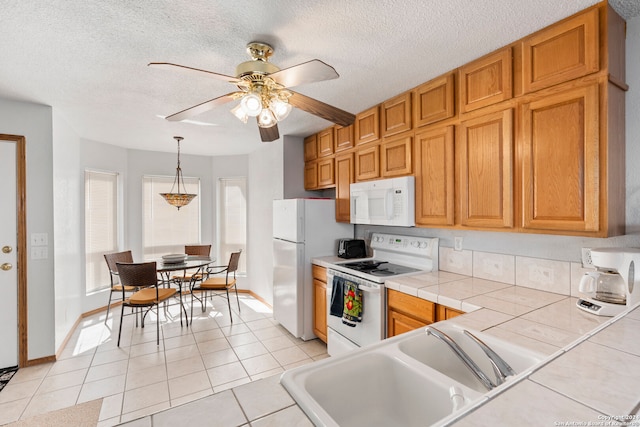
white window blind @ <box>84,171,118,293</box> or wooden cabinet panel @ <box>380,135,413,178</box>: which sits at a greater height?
wooden cabinet panel @ <box>380,135,413,178</box>

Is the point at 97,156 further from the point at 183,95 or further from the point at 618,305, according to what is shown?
the point at 618,305

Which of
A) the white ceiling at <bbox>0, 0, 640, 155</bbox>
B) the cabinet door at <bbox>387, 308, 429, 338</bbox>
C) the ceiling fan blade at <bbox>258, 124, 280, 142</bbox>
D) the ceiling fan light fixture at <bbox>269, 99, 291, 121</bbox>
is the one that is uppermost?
the white ceiling at <bbox>0, 0, 640, 155</bbox>

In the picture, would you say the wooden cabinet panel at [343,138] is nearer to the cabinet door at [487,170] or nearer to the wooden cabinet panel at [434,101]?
the wooden cabinet panel at [434,101]

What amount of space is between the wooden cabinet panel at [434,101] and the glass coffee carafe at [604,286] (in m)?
1.22

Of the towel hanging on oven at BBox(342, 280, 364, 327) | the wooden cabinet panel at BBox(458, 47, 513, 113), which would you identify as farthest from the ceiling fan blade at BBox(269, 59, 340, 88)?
the towel hanging on oven at BBox(342, 280, 364, 327)

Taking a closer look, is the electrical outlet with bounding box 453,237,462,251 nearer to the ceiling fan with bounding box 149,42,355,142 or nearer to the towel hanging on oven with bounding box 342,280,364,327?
the towel hanging on oven with bounding box 342,280,364,327

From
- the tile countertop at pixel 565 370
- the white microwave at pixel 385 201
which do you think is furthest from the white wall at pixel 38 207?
the tile countertop at pixel 565 370

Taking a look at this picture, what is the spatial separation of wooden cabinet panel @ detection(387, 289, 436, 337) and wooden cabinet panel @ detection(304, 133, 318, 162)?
2031 mm

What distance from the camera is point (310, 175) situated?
12.6ft

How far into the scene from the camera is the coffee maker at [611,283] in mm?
1346

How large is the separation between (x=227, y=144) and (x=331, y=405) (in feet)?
13.0

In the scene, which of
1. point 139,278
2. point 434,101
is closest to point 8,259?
point 139,278

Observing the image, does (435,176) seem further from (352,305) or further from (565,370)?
→ (565,370)

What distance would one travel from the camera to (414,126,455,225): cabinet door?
2145 mm
